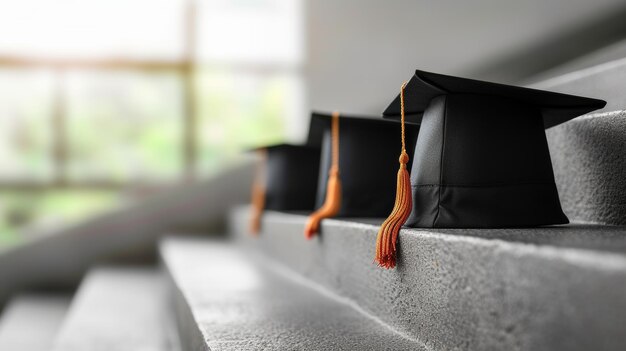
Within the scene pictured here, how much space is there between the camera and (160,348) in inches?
75.8

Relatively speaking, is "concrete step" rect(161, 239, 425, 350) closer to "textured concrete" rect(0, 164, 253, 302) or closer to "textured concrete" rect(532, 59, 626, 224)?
"textured concrete" rect(532, 59, 626, 224)

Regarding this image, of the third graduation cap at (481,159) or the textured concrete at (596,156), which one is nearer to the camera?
the third graduation cap at (481,159)

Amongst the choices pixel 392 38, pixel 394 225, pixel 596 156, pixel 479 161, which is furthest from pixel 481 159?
pixel 392 38

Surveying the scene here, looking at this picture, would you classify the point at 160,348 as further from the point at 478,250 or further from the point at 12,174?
the point at 12,174

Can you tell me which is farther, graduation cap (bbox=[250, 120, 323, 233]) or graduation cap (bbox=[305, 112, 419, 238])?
graduation cap (bbox=[250, 120, 323, 233])

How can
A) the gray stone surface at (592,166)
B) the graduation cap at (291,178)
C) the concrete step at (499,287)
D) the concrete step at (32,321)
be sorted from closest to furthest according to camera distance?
the concrete step at (499,287)
the gray stone surface at (592,166)
the concrete step at (32,321)
the graduation cap at (291,178)

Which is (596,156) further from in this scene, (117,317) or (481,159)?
(117,317)

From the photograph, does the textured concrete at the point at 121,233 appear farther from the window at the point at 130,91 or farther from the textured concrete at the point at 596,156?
the textured concrete at the point at 596,156

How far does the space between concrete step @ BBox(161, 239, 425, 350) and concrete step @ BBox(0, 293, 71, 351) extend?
26.1 inches

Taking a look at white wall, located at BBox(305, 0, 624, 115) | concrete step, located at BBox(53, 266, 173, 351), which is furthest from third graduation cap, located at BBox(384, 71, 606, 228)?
white wall, located at BBox(305, 0, 624, 115)

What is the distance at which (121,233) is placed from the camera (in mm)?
3773

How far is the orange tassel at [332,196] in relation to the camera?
179 centimetres

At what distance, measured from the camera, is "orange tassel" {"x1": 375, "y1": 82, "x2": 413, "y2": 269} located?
1.18 m

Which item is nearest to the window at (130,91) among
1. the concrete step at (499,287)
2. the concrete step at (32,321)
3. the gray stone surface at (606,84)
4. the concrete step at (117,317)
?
the concrete step at (32,321)
